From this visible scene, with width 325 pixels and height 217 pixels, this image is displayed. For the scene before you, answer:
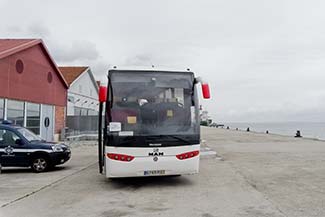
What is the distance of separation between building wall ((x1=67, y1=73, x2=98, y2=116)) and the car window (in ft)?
71.8

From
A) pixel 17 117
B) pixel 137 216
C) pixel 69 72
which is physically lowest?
pixel 137 216

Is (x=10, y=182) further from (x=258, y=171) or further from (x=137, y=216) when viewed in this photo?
(x=258, y=171)

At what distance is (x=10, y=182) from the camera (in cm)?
1204

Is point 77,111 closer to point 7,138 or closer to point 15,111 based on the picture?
point 15,111

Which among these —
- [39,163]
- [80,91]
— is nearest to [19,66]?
[39,163]

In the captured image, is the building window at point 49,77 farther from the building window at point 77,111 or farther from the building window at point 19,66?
the building window at point 77,111

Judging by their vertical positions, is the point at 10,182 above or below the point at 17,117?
below

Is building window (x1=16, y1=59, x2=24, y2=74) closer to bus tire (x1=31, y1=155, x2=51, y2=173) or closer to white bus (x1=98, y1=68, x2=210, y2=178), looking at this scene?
bus tire (x1=31, y1=155, x2=51, y2=173)

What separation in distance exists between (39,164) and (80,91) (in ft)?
94.1

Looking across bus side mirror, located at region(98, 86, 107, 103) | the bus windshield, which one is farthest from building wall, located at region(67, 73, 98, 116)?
Answer: bus side mirror, located at region(98, 86, 107, 103)

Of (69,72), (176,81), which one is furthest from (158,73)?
(69,72)

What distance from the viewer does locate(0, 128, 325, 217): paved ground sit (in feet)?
25.5

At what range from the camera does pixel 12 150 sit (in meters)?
14.0

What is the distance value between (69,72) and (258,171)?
32551mm
